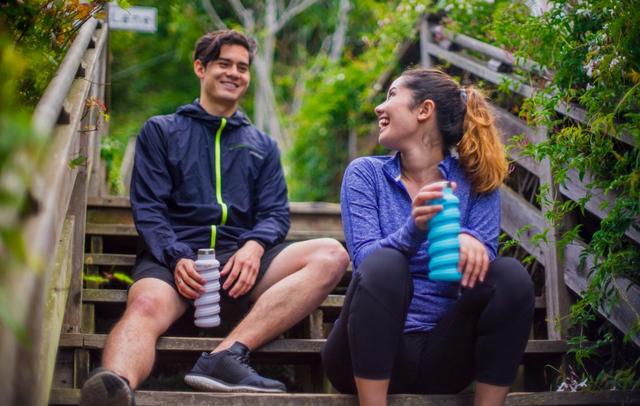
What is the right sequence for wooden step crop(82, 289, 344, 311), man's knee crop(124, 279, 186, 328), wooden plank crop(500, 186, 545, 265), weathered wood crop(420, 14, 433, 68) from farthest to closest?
weathered wood crop(420, 14, 433, 68), wooden plank crop(500, 186, 545, 265), wooden step crop(82, 289, 344, 311), man's knee crop(124, 279, 186, 328)

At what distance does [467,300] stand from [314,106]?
510 cm

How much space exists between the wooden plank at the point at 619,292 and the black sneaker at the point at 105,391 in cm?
148

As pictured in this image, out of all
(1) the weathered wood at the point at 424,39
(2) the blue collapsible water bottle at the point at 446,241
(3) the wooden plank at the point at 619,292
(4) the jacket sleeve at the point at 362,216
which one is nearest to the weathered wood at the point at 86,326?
(4) the jacket sleeve at the point at 362,216

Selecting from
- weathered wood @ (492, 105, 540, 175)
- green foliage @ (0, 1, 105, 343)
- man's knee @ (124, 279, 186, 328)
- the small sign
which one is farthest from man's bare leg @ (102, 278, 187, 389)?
the small sign

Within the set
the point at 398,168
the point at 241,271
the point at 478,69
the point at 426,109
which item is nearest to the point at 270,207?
the point at 241,271

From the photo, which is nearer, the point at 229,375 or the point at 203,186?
the point at 229,375

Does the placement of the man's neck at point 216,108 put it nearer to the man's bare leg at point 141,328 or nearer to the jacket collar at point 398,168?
the man's bare leg at point 141,328

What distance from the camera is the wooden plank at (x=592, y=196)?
8.29ft

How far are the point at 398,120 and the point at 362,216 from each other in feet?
1.12

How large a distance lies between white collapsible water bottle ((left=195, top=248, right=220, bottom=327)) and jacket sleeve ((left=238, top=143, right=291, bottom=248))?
1.06 feet

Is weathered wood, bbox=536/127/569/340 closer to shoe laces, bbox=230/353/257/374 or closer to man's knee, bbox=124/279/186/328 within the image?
shoe laces, bbox=230/353/257/374

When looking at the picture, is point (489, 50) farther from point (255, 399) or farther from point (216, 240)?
point (255, 399)

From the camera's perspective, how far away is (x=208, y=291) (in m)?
2.85

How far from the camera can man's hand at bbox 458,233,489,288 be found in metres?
2.24
